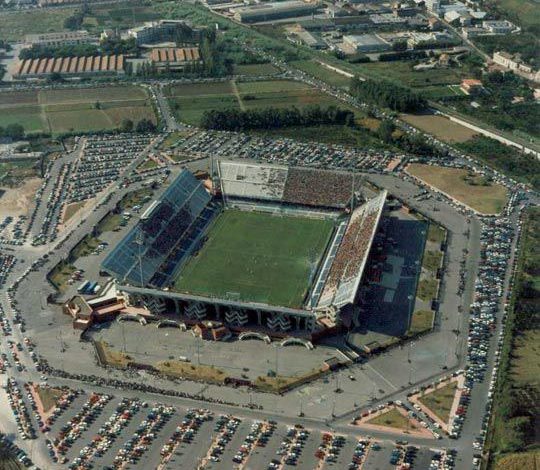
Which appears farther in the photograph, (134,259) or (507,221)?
(507,221)

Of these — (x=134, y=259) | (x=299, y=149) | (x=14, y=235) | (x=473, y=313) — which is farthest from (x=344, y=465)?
(x=299, y=149)

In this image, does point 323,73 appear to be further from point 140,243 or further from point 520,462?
point 520,462

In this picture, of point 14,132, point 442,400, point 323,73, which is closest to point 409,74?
point 323,73

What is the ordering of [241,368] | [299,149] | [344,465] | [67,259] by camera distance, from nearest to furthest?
[344,465] < [241,368] < [67,259] < [299,149]

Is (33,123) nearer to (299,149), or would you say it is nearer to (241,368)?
(299,149)

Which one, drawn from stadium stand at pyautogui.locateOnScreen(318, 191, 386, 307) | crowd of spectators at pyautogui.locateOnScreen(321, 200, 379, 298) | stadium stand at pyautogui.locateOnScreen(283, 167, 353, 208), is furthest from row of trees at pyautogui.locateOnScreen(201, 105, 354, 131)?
crowd of spectators at pyautogui.locateOnScreen(321, 200, 379, 298)

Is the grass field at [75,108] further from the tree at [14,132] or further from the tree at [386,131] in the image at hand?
the tree at [386,131]
